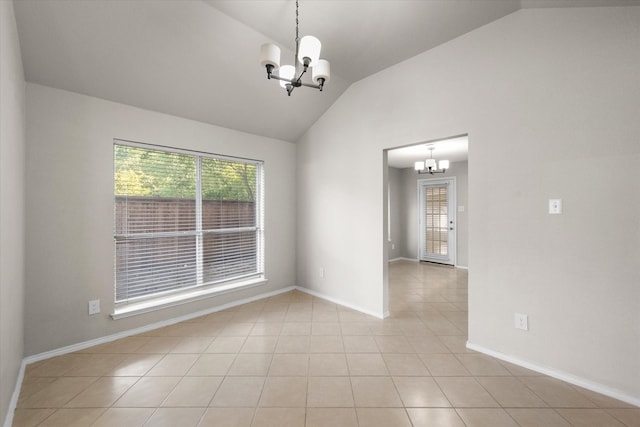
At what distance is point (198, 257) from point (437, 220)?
5.50 metres

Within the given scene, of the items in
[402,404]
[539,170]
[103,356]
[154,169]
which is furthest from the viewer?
[154,169]

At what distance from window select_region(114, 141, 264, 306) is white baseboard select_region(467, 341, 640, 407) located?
9.82 ft

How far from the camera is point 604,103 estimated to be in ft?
6.08

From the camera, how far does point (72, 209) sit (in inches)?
94.4

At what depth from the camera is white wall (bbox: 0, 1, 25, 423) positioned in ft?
4.91

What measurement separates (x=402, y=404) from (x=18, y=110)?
348 centimetres

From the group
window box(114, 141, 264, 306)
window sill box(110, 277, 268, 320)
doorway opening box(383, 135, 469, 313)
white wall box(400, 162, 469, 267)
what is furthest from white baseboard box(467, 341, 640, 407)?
white wall box(400, 162, 469, 267)

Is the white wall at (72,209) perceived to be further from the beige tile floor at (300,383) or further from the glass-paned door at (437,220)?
the glass-paned door at (437,220)

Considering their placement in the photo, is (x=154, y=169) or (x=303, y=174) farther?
(x=303, y=174)

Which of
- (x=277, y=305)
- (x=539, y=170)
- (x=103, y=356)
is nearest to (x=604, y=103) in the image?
(x=539, y=170)

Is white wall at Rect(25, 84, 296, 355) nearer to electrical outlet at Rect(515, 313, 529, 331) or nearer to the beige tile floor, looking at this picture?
the beige tile floor

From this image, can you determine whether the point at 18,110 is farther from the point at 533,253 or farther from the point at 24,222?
the point at 533,253

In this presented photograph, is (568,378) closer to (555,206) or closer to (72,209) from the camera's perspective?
(555,206)

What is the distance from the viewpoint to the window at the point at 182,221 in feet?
9.08
